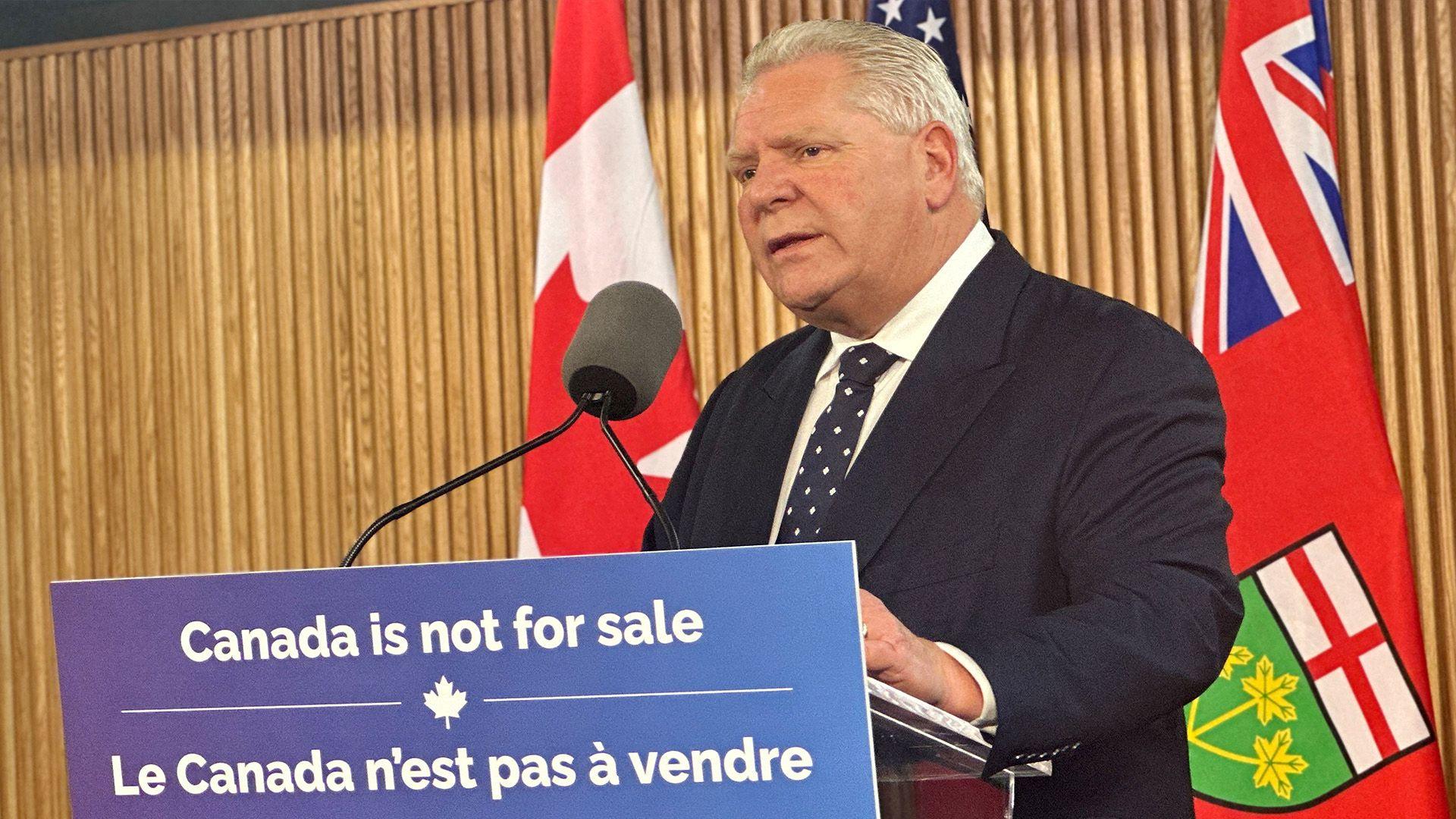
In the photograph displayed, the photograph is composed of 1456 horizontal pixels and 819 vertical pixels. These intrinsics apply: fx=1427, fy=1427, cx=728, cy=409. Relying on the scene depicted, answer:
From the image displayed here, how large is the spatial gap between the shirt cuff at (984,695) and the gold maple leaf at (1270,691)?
7.67 feet

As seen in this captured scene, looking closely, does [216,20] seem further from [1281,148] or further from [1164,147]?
[1281,148]

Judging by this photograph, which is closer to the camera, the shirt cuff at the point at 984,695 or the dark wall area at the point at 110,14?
the shirt cuff at the point at 984,695

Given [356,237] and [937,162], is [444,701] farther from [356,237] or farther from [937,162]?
[356,237]

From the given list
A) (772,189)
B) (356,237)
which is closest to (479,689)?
(772,189)

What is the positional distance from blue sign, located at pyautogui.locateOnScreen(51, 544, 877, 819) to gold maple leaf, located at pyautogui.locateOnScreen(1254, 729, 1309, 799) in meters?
2.63

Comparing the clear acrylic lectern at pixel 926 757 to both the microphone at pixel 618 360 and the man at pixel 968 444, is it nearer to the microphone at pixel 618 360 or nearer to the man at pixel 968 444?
the man at pixel 968 444

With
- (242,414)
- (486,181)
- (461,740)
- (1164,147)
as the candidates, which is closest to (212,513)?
(242,414)

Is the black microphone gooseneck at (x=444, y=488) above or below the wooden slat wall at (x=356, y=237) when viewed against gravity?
below

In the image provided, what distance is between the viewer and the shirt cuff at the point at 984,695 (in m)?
1.13

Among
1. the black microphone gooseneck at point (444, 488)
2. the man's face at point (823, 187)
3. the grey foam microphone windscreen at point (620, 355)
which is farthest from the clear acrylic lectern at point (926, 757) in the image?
the man's face at point (823, 187)

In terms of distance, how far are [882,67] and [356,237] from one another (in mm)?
3043

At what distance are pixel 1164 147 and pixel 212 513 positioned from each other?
119 inches

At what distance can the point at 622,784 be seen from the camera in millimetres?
968

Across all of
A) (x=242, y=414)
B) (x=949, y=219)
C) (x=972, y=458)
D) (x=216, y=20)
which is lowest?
(x=972, y=458)
